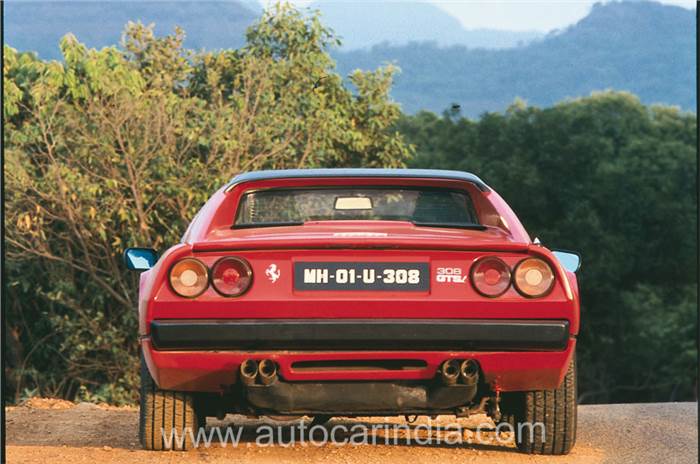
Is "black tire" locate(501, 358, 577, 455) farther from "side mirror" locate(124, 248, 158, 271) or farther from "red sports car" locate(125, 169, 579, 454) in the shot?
"side mirror" locate(124, 248, 158, 271)

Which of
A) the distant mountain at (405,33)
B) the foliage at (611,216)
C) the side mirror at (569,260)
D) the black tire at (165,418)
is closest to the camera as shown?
the black tire at (165,418)

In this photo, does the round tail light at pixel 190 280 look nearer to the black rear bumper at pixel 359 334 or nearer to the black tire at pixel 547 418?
the black rear bumper at pixel 359 334

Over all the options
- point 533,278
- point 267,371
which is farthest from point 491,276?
point 267,371

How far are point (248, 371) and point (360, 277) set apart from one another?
1.99 feet

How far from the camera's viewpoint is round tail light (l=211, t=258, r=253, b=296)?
567 cm

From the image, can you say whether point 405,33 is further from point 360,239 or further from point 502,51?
point 360,239

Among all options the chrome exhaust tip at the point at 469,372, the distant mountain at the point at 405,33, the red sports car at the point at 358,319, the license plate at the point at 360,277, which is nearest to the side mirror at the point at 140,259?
the red sports car at the point at 358,319

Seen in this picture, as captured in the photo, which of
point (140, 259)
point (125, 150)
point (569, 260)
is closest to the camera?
point (569, 260)

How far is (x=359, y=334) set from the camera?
5578 mm

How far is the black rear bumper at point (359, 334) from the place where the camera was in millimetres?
5582

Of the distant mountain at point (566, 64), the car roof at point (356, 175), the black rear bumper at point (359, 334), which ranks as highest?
the distant mountain at point (566, 64)

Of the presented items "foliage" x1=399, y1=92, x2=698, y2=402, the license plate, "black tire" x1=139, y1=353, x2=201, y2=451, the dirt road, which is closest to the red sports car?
the license plate

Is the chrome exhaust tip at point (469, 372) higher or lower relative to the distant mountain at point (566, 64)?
lower

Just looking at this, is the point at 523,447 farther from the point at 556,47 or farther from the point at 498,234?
the point at 556,47
